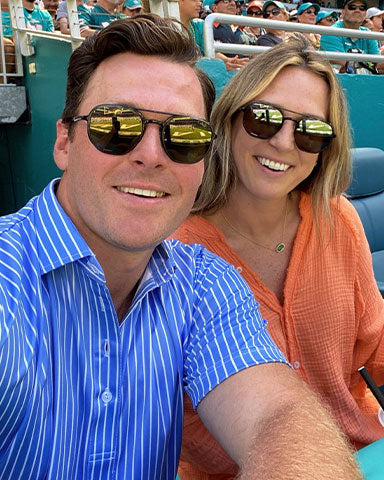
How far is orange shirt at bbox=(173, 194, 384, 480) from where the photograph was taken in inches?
73.4

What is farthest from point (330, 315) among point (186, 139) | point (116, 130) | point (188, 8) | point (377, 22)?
point (377, 22)

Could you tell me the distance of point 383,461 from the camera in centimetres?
119

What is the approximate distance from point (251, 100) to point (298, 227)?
1.58ft

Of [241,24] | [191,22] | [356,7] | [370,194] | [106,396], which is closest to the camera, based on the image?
[106,396]

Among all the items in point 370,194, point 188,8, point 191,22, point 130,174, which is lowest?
point 370,194

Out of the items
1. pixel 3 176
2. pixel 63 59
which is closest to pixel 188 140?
pixel 63 59

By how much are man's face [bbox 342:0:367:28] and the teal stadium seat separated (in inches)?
144

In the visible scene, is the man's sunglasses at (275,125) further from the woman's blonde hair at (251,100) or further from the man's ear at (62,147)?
the man's ear at (62,147)

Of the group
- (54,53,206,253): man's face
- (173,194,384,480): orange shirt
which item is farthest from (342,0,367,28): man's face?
(54,53,206,253): man's face

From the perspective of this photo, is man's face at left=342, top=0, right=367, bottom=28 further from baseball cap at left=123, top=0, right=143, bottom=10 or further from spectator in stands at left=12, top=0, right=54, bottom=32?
spectator in stands at left=12, top=0, right=54, bottom=32

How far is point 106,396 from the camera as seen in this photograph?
117cm

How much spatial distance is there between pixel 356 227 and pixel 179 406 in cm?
101

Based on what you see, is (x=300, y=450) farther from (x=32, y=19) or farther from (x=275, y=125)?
(x=32, y=19)

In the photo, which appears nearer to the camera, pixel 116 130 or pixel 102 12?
pixel 116 130
